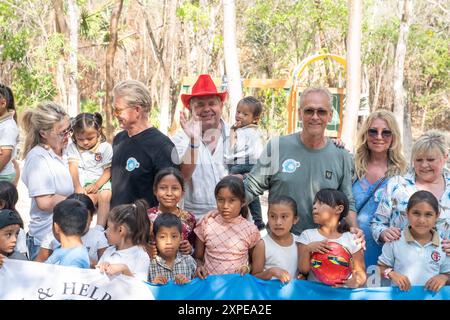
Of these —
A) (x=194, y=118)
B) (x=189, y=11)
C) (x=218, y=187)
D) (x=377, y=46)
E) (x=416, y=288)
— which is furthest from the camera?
(x=377, y=46)

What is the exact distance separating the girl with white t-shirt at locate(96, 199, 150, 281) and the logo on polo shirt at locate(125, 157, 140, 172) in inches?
14.0

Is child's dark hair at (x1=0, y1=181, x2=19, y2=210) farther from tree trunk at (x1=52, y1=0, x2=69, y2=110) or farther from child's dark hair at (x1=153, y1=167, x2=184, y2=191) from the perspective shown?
tree trunk at (x1=52, y1=0, x2=69, y2=110)

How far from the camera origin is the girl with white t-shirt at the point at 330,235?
14.0 ft

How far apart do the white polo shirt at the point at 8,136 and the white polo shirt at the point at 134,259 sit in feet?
5.43

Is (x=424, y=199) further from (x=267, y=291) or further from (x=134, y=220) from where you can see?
(x=134, y=220)

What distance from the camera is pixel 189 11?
20.8 meters

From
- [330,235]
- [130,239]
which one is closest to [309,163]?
[330,235]

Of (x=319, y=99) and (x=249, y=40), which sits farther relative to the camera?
(x=249, y=40)

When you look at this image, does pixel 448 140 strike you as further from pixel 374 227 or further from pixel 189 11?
pixel 189 11

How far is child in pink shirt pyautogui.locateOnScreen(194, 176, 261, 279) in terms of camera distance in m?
4.43

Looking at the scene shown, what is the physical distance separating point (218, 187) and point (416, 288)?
1.49 m

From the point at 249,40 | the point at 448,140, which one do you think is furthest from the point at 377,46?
the point at 448,140

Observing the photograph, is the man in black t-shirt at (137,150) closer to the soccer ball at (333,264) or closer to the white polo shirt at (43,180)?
the white polo shirt at (43,180)

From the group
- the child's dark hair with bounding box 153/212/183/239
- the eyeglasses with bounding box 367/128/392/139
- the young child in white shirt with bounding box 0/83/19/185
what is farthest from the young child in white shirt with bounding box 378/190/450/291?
the young child in white shirt with bounding box 0/83/19/185
